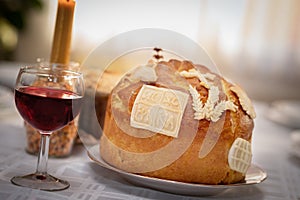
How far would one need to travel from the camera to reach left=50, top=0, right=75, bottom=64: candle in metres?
1.02

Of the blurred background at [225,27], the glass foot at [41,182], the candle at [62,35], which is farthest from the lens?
the blurred background at [225,27]

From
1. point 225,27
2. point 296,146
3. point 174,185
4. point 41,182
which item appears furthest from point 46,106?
point 225,27

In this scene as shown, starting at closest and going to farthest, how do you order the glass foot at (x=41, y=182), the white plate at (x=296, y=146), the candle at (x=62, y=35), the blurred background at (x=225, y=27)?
1. the glass foot at (x=41, y=182)
2. the candle at (x=62, y=35)
3. the white plate at (x=296, y=146)
4. the blurred background at (x=225, y=27)

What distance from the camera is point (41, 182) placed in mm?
818

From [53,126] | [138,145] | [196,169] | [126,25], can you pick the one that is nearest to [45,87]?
[53,126]

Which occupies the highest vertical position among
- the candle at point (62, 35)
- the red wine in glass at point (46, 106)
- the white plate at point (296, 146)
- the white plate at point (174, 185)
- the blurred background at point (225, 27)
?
the blurred background at point (225, 27)

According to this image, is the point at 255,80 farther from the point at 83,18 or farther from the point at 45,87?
the point at 45,87

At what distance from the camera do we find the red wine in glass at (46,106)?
82 cm

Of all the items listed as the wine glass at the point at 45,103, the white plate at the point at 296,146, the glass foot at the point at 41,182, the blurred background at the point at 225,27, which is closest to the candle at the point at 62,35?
the wine glass at the point at 45,103

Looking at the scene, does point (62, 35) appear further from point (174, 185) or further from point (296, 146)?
point (296, 146)

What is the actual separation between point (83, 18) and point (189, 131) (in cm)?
253

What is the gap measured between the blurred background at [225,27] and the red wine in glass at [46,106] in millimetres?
2289

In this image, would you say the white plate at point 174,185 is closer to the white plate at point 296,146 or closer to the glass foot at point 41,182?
the glass foot at point 41,182

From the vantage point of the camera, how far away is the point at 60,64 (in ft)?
3.33
